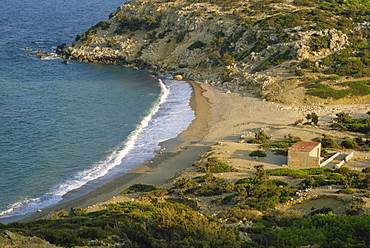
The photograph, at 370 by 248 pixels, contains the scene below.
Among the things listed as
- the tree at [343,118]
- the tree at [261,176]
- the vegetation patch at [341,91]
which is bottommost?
the tree at [261,176]

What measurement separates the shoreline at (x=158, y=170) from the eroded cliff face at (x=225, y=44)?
48.5ft

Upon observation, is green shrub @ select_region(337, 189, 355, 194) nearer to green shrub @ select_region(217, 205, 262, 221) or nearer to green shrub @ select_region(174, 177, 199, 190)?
green shrub @ select_region(217, 205, 262, 221)

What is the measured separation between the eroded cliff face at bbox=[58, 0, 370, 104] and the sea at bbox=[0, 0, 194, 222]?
17.0ft

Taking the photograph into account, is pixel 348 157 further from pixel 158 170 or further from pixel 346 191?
pixel 158 170

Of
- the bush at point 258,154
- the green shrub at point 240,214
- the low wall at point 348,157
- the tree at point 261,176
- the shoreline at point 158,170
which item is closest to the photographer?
the green shrub at point 240,214

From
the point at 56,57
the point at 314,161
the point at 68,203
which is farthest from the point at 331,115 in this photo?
the point at 56,57

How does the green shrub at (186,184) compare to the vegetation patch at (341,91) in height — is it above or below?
below

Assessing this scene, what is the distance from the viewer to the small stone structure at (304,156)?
32072 mm

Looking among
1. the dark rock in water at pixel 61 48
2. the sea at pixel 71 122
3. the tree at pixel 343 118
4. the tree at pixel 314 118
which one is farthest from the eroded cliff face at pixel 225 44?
the tree at pixel 314 118

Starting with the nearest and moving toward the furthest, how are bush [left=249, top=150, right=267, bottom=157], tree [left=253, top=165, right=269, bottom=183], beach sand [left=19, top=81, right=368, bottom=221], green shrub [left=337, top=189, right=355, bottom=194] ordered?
green shrub [left=337, top=189, right=355, bottom=194]
tree [left=253, top=165, right=269, bottom=183]
beach sand [left=19, top=81, right=368, bottom=221]
bush [left=249, top=150, right=267, bottom=157]

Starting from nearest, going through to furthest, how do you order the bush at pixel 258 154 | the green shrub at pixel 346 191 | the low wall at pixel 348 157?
the green shrub at pixel 346 191 → the low wall at pixel 348 157 → the bush at pixel 258 154

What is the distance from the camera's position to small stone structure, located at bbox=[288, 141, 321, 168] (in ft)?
105

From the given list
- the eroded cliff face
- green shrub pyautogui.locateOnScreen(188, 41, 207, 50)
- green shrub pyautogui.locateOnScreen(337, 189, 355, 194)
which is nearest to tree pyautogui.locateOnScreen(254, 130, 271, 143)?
the eroded cliff face

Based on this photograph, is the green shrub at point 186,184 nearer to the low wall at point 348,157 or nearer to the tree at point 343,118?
the low wall at point 348,157
